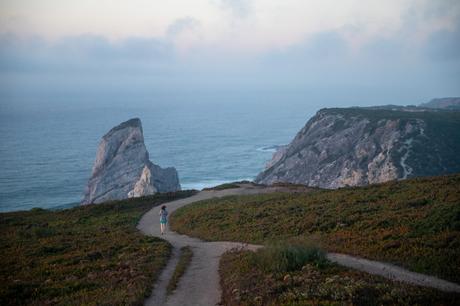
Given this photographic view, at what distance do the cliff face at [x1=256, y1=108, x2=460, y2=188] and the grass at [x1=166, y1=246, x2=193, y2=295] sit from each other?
6404cm

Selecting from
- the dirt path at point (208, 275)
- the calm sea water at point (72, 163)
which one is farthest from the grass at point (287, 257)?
the calm sea water at point (72, 163)

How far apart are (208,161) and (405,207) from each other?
134 metres

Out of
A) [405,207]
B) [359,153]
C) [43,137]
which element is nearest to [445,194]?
[405,207]

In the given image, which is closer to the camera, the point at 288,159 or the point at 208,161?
the point at 288,159

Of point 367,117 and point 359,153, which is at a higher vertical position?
point 367,117

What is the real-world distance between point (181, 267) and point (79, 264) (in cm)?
483

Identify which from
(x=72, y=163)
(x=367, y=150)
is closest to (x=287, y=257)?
(x=367, y=150)

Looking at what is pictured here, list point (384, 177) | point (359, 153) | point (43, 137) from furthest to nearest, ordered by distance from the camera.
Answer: point (43, 137) → point (359, 153) → point (384, 177)

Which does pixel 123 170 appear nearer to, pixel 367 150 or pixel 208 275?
pixel 367 150

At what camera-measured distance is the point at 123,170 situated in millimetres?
98125

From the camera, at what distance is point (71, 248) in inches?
920

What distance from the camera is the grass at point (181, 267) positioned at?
15634mm

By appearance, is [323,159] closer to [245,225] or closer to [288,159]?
[288,159]

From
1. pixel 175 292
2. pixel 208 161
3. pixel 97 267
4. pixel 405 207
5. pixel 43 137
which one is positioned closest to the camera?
pixel 175 292
